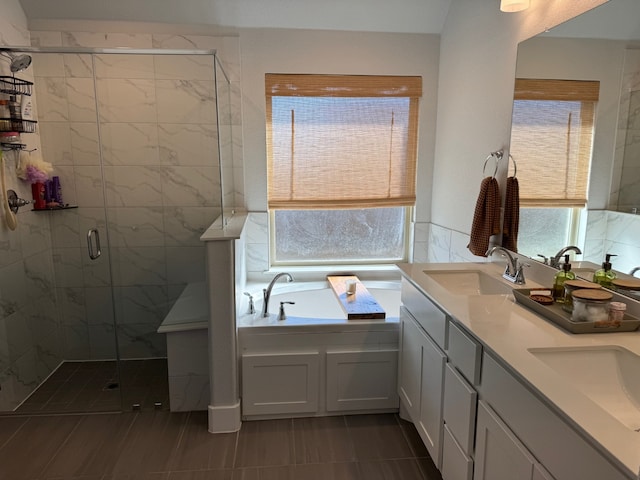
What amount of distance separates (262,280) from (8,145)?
6.21 ft

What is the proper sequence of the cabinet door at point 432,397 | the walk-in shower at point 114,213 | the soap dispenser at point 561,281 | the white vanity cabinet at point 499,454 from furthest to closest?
the walk-in shower at point 114,213
the cabinet door at point 432,397
the soap dispenser at point 561,281
the white vanity cabinet at point 499,454

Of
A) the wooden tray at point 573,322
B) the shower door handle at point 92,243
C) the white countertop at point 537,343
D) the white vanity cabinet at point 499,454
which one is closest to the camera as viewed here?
the white countertop at point 537,343

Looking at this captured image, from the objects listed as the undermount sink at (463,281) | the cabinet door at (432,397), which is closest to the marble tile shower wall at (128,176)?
the undermount sink at (463,281)

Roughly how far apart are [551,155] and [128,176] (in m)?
2.64

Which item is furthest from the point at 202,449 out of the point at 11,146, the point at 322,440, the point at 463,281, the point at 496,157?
the point at 496,157

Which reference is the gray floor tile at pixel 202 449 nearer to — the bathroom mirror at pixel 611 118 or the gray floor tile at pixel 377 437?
the gray floor tile at pixel 377 437

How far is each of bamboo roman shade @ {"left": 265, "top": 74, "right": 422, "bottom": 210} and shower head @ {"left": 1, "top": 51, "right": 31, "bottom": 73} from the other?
1.52 m

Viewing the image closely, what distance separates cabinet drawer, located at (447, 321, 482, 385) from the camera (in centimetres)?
155

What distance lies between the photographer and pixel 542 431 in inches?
45.4

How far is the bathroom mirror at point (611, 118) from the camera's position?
63.2 inches

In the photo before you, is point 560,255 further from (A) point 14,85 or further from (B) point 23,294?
(A) point 14,85

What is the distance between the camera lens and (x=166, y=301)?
10.7ft

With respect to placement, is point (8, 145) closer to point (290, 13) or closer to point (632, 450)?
point (290, 13)

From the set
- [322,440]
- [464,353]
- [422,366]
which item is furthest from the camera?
[322,440]
